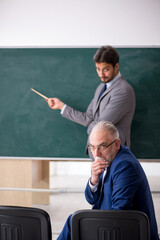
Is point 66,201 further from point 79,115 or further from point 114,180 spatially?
point 114,180

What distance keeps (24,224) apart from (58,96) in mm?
2280

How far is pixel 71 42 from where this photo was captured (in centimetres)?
570

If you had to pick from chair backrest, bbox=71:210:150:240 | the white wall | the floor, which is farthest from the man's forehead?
the white wall

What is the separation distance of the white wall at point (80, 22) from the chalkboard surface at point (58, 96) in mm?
1971

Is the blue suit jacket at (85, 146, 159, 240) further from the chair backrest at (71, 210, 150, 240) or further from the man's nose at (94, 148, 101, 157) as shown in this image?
the chair backrest at (71, 210, 150, 240)

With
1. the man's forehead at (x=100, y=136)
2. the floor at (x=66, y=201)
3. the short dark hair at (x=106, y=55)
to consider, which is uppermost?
the short dark hair at (x=106, y=55)

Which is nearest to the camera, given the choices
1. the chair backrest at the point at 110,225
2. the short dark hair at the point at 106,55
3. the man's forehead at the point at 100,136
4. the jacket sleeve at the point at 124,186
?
the chair backrest at the point at 110,225

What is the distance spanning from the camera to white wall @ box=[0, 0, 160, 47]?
17.8ft

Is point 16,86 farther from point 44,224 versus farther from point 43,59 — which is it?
point 44,224

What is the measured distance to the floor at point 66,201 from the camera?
3560mm

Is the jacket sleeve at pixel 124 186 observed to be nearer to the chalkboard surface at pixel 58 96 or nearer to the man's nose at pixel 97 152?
the man's nose at pixel 97 152

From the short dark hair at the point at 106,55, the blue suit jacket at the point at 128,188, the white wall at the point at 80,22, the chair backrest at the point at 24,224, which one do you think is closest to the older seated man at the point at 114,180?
the blue suit jacket at the point at 128,188

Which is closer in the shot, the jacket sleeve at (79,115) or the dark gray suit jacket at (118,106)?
the dark gray suit jacket at (118,106)

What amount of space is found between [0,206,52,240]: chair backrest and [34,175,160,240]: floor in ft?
6.03
